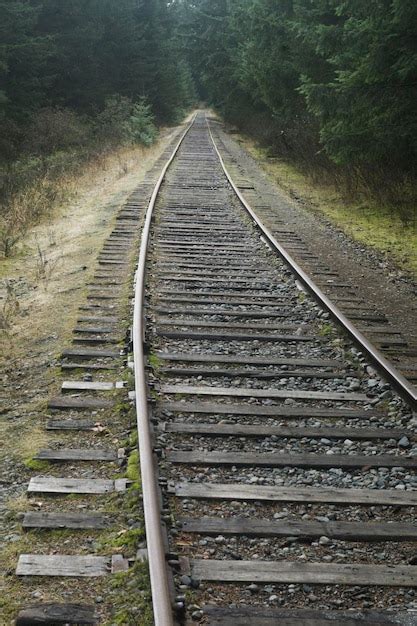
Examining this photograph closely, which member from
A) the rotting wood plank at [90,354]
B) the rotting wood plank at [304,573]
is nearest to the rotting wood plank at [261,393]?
the rotting wood plank at [90,354]

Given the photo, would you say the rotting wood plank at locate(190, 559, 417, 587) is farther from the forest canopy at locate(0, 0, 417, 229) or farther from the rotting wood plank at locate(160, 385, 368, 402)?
the forest canopy at locate(0, 0, 417, 229)

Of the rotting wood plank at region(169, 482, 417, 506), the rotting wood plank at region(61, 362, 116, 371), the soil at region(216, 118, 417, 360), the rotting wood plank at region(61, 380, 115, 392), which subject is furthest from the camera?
the soil at region(216, 118, 417, 360)

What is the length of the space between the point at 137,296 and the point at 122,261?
2.49m

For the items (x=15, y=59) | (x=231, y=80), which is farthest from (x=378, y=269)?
(x=231, y=80)

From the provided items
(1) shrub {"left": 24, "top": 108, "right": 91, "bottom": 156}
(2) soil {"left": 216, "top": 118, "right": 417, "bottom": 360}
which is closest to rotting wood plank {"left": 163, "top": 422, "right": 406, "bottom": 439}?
(2) soil {"left": 216, "top": 118, "right": 417, "bottom": 360}

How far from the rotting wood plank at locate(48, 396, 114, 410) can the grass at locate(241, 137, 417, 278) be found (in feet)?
20.8

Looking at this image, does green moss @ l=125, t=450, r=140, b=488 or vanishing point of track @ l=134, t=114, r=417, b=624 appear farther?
green moss @ l=125, t=450, r=140, b=488

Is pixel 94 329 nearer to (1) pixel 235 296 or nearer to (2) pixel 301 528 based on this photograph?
(1) pixel 235 296

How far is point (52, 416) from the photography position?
4797 mm

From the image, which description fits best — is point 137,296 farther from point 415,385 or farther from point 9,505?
point 9,505

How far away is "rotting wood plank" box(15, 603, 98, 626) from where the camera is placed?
283cm

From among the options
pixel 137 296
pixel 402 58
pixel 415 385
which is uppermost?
pixel 402 58

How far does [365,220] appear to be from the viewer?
1377 cm

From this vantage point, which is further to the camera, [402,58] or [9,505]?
[402,58]
